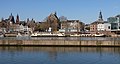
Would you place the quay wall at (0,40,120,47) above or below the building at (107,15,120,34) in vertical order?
below

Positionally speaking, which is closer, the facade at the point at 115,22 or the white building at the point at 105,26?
the facade at the point at 115,22

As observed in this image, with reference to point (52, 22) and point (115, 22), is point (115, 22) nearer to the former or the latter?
point (115, 22)

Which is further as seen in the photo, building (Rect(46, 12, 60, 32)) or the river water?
building (Rect(46, 12, 60, 32))

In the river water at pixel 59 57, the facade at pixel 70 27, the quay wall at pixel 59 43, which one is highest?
the facade at pixel 70 27

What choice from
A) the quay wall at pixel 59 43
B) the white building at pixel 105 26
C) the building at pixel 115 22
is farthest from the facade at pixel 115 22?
the quay wall at pixel 59 43

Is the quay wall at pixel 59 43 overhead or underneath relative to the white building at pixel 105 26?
underneath

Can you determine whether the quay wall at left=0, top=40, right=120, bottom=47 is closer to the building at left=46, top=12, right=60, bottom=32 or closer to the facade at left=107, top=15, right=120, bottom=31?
the building at left=46, top=12, right=60, bottom=32

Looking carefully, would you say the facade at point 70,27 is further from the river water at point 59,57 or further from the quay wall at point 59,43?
the river water at point 59,57

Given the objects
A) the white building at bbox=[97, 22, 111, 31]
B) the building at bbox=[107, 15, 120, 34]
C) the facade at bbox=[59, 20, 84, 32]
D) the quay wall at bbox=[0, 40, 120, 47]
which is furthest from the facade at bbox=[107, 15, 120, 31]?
the quay wall at bbox=[0, 40, 120, 47]

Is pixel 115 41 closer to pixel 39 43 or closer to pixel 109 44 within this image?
pixel 109 44

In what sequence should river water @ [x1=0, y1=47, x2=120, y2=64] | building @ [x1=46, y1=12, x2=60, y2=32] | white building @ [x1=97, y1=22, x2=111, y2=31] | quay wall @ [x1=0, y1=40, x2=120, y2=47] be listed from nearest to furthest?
river water @ [x1=0, y1=47, x2=120, y2=64]
quay wall @ [x1=0, y1=40, x2=120, y2=47]
building @ [x1=46, y1=12, x2=60, y2=32]
white building @ [x1=97, y1=22, x2=111, y2=31]

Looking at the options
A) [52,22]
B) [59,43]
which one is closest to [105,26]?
[52,22]

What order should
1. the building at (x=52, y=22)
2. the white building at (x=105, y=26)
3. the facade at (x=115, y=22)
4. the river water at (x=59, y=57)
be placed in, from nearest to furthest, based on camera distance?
the river water at (x=59, y=57)
the building at (x=52, y=22)
the facade at (x=115, y=22)
the white building at (x=105, y=26)

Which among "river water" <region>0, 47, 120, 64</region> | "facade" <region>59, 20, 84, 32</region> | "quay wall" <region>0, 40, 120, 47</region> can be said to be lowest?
"river water" <region>0, 47, 120, 64</region>
